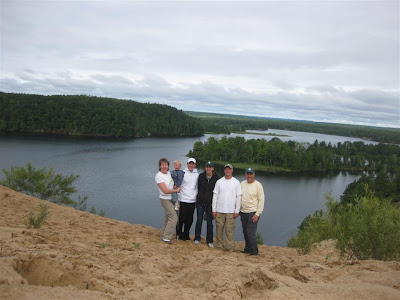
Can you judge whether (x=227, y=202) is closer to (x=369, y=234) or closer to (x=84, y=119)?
(x=369, y=234)

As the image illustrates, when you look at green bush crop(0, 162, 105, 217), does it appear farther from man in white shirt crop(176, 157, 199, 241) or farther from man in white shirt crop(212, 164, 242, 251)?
man in white shirt crop(212, 164, 242, 251)

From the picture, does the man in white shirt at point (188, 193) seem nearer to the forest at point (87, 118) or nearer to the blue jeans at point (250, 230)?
the blue jeans at point (250, 230)

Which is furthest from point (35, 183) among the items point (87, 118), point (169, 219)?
point (87, 118)

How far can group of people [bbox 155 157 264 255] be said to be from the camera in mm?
6059

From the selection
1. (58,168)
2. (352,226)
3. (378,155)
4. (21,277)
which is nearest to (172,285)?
(21,277)

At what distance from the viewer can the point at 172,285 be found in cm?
382

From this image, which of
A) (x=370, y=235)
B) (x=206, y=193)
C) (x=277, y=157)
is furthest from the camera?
(x=277, y=157)

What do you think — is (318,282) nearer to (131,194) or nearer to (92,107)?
(131,194)

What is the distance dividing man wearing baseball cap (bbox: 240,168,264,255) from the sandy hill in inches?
20.2

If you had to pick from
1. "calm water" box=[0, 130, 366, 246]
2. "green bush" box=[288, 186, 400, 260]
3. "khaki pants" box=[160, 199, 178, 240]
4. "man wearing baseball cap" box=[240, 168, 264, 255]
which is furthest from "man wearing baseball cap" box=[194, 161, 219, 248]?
"calm water" box=[0, 130, 366, 246]

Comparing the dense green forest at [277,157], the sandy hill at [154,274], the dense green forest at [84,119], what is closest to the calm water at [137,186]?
the dense green forest at [277,157]

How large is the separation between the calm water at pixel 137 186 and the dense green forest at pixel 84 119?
120 ft

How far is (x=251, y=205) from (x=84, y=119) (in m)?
97.6

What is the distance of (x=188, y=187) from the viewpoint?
21.2ft
